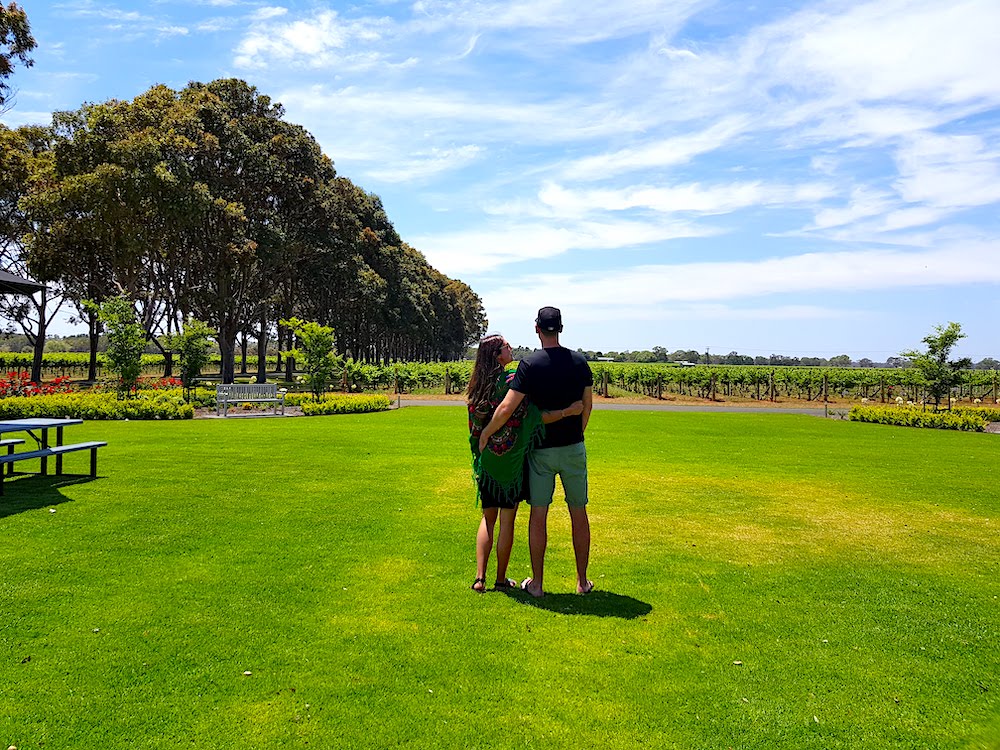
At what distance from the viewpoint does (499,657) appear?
3869 mm

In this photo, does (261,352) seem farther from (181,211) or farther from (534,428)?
(534,428)

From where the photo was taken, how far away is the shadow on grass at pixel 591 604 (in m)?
4.61

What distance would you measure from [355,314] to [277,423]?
39.8 meters

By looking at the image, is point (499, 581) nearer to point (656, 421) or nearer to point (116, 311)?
point (656, 421)

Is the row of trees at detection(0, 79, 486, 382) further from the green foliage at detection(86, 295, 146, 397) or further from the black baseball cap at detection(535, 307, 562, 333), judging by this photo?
the black baseball cap at detection(535, 307, 562, 333)

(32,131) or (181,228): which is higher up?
(32,131)

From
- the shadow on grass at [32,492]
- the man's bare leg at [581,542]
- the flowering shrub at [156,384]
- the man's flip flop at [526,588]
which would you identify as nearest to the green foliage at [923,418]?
the man's bare leg at [581,542]

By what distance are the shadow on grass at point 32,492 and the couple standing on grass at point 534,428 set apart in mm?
5531

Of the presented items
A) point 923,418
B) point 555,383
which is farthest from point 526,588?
point 923,418

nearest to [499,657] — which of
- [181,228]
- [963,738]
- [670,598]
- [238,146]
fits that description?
[670,598]

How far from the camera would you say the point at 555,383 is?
4.59 meters

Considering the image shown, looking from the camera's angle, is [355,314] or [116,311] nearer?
[116,311]

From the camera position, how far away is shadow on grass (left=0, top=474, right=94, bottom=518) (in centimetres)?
723

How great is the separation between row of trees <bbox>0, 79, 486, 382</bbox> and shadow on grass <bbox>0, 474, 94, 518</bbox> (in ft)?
58.7
